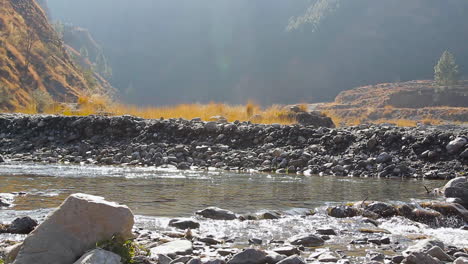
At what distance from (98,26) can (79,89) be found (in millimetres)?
150625

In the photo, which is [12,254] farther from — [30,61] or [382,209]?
[30,61]

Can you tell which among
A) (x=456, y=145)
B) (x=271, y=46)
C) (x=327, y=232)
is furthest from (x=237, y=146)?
(x=271, y=46)

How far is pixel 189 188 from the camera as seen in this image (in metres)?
8.55

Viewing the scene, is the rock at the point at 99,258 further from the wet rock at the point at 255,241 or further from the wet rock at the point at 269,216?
the wet rock at the point at 269,216

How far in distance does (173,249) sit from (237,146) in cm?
1051

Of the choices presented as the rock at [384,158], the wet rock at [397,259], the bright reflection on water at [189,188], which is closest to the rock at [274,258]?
the wet rock at [397,259]

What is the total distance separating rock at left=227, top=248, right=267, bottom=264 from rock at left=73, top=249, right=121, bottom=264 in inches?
36.9

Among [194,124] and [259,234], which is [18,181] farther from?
[194,124]

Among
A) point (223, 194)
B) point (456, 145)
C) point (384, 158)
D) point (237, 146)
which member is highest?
point (237, 146)

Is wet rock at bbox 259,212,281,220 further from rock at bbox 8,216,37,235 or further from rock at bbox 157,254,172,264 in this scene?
rock at bbox 8,216,37,235

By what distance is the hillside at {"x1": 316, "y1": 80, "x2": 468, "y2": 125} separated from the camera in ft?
214

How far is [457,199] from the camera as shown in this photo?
7.06 m

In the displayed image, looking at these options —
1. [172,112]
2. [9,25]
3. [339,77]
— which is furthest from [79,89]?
[339,77]

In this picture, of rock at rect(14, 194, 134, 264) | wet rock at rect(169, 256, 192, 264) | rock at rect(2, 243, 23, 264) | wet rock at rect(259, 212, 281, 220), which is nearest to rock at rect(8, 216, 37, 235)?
rock at rect(2, 243, 23, 264)
